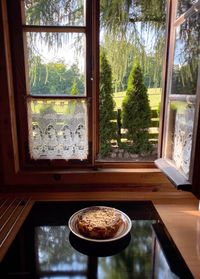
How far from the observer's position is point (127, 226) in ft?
A: 2.92

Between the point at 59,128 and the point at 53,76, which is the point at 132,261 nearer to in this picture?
the point at 59,128

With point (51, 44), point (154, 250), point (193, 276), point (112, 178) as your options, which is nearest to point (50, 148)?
point (112, 178)

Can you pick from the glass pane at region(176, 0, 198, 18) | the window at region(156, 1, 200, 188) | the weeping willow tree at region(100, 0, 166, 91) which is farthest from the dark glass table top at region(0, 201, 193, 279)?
the glass pane at region(176, 0, 198, 18)

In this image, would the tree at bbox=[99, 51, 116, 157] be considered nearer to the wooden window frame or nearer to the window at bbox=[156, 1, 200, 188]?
the wooden window frame

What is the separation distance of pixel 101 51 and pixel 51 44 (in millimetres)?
248

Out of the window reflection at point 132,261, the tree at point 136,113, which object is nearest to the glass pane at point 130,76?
the tree at point 136,113

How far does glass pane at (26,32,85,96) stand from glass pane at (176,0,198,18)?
17.8 inches

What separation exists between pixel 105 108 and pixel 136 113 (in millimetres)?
167

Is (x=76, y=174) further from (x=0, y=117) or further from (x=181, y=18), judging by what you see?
(x=181, y=18)

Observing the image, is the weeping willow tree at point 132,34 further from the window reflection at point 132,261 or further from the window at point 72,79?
the window reflection at point 132,261

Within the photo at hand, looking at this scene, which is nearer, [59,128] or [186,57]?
[186,57]

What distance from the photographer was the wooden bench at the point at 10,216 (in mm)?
856

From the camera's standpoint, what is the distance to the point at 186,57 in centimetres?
98

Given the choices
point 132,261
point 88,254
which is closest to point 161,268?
point 132,261
